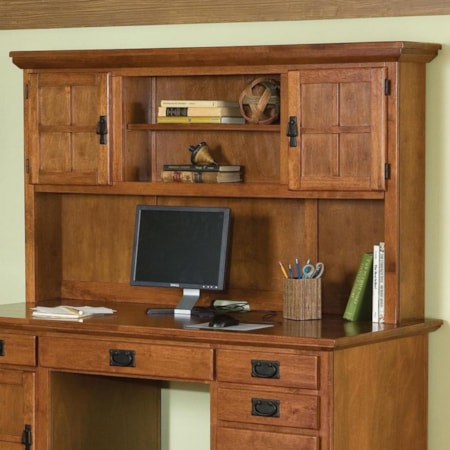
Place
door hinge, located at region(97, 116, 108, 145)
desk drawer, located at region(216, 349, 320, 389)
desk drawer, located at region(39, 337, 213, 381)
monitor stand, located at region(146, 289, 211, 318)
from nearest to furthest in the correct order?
desk drawer, located at region(216, 349, 320, 389), desk drawer, located at region(39, 337, 213, 381), monitor stand, located at region(146, 289, 211, 318), door hinge, located at region(97, 116, 108, 145)

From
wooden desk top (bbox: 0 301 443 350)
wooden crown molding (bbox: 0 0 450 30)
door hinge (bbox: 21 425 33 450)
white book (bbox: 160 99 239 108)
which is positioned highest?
wooden crown molding (bbox: 0 0 450 30)

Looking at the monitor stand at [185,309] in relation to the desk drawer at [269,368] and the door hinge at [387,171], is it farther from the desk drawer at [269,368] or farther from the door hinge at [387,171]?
the door hinge at [387,171]

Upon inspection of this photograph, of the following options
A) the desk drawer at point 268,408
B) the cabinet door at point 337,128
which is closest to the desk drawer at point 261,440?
the desk drawer at point 268,408

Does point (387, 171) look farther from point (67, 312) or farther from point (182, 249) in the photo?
point (67, 312)

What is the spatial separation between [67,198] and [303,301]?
1233mm

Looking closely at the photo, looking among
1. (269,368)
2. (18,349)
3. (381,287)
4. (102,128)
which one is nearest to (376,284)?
(381,287)

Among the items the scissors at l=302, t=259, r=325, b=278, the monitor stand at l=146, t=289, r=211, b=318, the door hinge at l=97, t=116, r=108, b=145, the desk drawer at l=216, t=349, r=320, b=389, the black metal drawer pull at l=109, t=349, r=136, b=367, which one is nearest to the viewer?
the desk drawer at l=216, t=349, r=320, b=389

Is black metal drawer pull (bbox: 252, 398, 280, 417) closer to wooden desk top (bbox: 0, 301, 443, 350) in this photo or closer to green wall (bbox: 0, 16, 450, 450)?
wooden desk top (bbox: 0, 301, 443, 350)

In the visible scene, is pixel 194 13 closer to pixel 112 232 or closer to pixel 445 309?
pixel 112 232

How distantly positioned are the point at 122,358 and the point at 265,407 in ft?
1.91

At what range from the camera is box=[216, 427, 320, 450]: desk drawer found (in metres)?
4.05

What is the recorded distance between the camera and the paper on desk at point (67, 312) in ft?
14.9

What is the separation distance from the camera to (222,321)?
169 inches

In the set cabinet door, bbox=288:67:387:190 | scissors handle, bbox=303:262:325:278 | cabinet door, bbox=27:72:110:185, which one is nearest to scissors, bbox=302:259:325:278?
scissors handle, bbox=303:262:325:278
